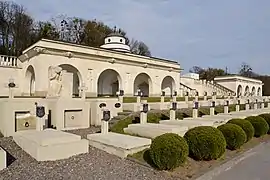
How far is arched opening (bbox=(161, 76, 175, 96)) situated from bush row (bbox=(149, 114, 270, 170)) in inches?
1096

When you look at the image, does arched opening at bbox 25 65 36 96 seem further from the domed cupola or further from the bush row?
the bush row

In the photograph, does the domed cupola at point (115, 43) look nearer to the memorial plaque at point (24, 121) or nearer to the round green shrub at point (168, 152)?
the memorial plaque at point (24, 121)

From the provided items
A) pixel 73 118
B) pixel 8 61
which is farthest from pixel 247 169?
pixel 8 61

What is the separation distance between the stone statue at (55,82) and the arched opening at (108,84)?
1995 cm

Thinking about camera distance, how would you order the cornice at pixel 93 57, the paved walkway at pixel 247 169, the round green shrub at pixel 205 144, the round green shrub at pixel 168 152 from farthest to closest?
the cornice at pixel 93 57 < the round green shrub at pixel 205 144 < the paved walkway at pixel 247 169 < the round green shrub at pixel 168 152

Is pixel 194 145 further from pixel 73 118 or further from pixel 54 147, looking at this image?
pixel 73 118

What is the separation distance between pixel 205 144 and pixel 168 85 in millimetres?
32043

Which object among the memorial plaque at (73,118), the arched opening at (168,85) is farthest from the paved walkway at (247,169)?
the arched opening at (168,85)

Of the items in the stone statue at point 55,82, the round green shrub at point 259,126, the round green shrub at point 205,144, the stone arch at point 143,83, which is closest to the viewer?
the round green shrub at point 205,144

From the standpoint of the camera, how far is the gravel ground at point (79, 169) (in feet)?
19.0

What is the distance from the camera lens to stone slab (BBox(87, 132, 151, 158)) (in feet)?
25.0

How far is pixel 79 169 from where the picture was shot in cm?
631

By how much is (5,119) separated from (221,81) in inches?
1761

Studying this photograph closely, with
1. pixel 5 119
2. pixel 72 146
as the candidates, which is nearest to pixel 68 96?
pixel 5 119
